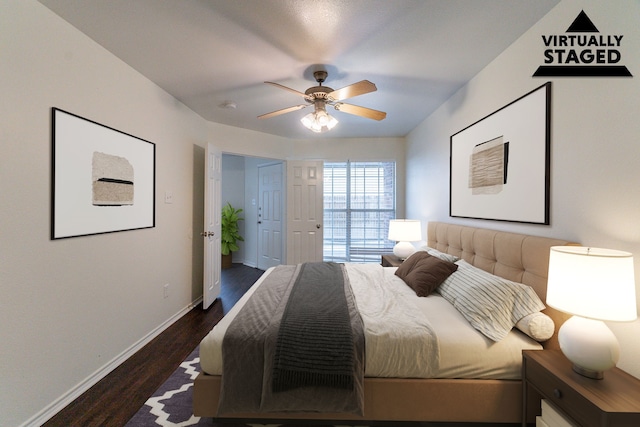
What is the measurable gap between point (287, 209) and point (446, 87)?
2985mm

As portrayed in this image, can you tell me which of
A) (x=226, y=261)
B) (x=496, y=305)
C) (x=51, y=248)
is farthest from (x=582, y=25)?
(x=226, y=261)

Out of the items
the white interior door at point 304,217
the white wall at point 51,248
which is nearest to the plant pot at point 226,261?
the white interior door at point 304,217

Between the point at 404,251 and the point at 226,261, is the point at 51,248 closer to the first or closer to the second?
the point at 404,251

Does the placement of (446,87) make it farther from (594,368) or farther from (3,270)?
(3,270)

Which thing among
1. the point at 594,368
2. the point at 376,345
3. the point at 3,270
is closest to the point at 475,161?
the point at 594,368

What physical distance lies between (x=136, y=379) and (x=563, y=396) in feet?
8.65

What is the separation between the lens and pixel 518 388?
57.6 inches

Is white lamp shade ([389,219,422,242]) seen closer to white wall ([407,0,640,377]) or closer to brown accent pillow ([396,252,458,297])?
brown accent pillow ([396,252,458,297])

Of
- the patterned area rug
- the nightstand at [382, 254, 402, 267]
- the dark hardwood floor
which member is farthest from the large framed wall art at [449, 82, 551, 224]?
the dark hardwood floor

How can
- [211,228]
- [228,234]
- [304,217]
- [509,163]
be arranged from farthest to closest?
[228,234]
[304,217]
[211,228]
[509,163]

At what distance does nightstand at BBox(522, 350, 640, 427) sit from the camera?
100 centimetres

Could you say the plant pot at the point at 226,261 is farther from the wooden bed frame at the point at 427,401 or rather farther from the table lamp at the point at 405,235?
the wooden bed frame at the point at 427,401

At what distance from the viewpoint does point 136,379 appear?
2.02 meters

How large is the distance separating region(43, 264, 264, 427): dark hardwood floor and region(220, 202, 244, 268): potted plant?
7.36ft
